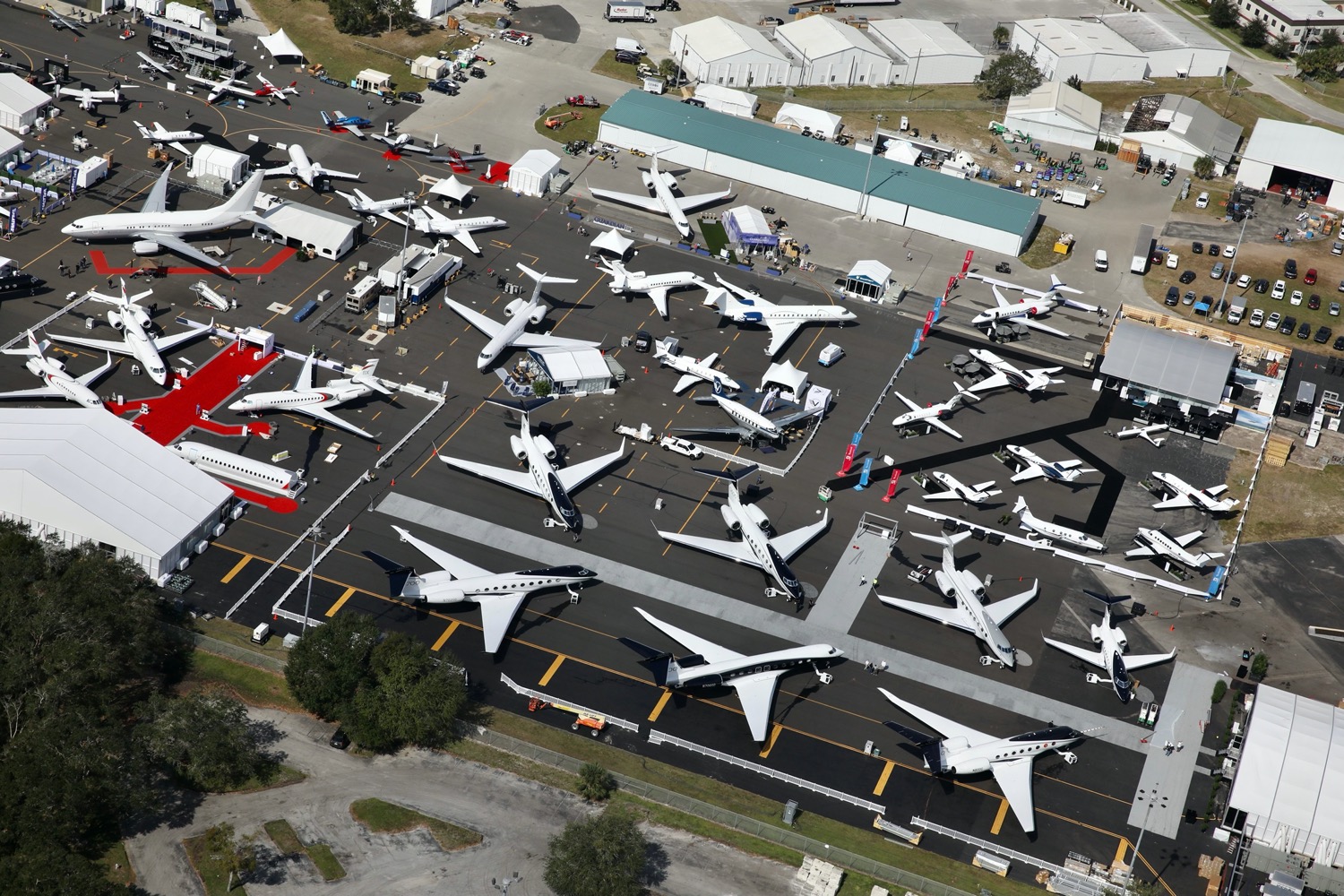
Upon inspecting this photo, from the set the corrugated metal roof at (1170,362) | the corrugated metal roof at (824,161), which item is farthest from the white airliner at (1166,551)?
the corrugated metal roof at (824,161)

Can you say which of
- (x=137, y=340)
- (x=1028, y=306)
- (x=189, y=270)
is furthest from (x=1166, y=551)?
(x=189, y=270)

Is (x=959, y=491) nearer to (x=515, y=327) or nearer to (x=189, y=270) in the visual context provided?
(x=515, y=327)

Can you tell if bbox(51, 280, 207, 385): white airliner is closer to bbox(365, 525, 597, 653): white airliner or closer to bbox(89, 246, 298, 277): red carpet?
bbox(89, 246, 298, 277): red carpet

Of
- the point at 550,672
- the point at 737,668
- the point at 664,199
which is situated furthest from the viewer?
the point at 664,199

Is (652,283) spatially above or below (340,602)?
above

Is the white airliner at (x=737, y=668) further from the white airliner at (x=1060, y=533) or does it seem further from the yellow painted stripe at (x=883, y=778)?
the white airliner at (x=1060, y=533)

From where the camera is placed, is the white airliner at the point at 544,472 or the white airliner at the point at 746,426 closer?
the white airliner at the point at 544,472
